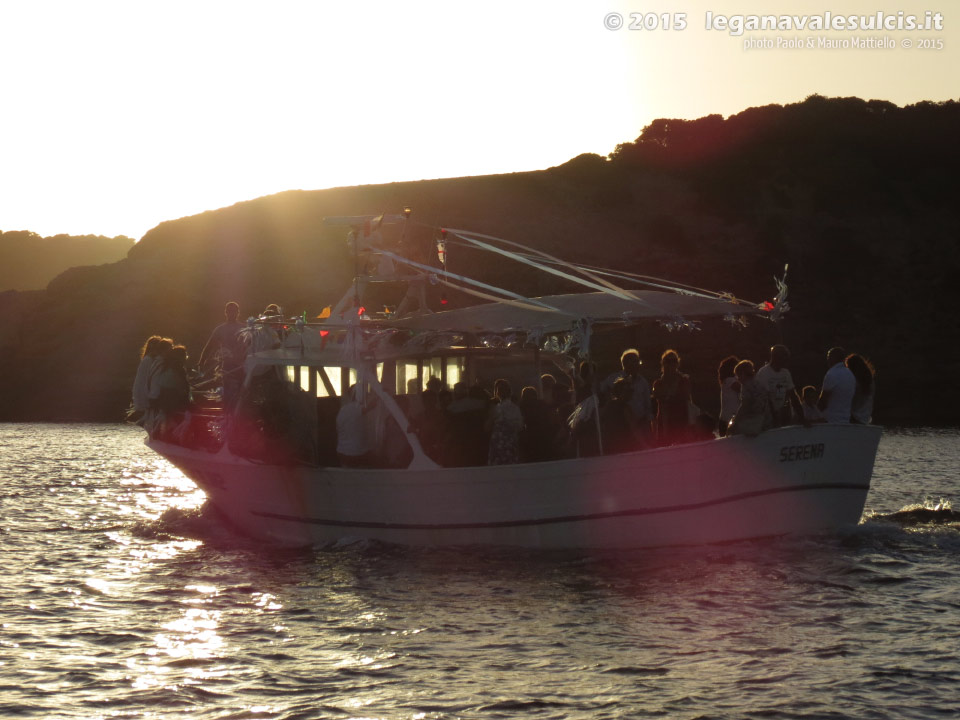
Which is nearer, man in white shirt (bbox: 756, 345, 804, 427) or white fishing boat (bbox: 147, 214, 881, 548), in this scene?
white fishing boat (bbox: 147, 214, 881, 548)

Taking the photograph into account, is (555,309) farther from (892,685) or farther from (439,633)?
(892,685)

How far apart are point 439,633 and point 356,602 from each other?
1776mm

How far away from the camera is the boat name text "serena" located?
14.7 m

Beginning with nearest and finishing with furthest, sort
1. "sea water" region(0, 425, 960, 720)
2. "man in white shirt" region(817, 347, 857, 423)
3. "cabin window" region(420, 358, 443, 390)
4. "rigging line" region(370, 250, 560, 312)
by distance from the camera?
1. "sea water" region(0, 425, 960, 720)
2. "rigging line" region(370, 250, 560, 312)
3. "man in white shirt" region(817, 347, 857, 423)
4. "cabin window" region(420, 358, 443, 390)

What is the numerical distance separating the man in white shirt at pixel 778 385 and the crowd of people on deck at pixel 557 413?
0.02 m

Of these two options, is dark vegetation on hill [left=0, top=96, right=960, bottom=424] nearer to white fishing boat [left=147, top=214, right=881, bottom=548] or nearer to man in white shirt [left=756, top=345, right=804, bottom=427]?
white fishing boat [left=147, top=214, right=881, bottom=548]

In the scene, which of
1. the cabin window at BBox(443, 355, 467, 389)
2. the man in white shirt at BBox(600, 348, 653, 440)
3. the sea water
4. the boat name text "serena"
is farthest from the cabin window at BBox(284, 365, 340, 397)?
the boat name text "serena"

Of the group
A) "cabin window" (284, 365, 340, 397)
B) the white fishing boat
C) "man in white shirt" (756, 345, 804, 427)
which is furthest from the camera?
"cabin window" (284, 365, 340, 397)

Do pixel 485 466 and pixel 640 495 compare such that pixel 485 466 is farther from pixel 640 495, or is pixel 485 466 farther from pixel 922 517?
pixel 922 517

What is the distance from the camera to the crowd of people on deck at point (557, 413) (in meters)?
14.9

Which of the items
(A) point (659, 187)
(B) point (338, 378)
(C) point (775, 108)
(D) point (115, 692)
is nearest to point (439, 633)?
(D) point (115, 692)

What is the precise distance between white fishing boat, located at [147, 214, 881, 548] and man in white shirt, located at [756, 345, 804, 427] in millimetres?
394

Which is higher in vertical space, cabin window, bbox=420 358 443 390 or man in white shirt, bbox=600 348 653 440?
cabin window, bbox=420 358 443 390

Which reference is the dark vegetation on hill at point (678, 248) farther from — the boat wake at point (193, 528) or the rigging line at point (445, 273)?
the rigging line at point (445, 273)
